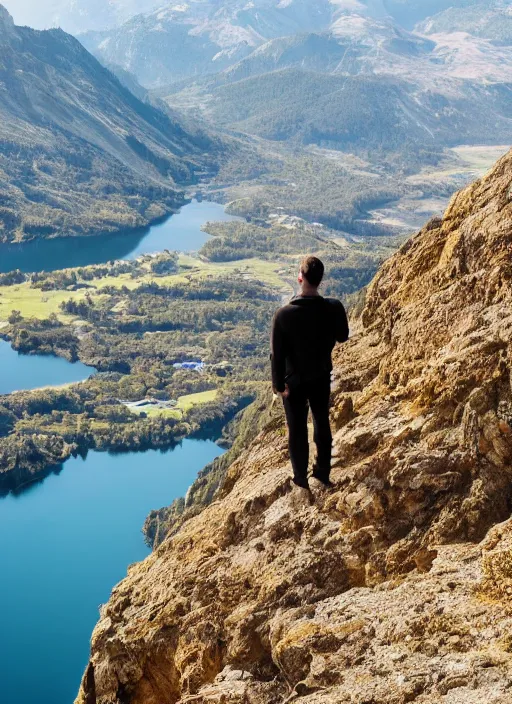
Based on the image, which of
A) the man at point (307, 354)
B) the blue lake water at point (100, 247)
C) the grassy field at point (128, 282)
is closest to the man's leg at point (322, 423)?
the man at point (307, 354)

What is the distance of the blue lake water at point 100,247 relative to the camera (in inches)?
5369

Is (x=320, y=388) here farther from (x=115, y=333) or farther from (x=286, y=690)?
(x=115, y=333)

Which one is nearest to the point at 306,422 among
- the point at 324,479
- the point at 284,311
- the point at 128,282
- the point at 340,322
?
the point at 324,479

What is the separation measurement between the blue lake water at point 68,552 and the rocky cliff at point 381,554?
30.9 metres

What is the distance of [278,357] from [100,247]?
14276 cm

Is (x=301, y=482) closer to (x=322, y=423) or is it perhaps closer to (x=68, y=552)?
A: (x=322, y=423)

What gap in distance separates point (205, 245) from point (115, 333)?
46.0m

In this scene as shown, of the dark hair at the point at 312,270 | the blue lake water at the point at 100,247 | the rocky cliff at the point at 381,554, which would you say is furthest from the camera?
the blue lake water at the point at 100,247

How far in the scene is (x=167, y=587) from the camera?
903 cm

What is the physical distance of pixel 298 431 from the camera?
817cm

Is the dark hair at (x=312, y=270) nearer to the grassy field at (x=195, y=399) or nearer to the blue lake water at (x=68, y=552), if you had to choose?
the blue lake water at (x=68, y=552)

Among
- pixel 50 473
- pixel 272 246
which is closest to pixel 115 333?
pixel 50 473

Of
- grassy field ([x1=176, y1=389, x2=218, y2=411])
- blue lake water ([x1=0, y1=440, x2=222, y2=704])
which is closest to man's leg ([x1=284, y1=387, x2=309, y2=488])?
blue lake water ([x1=0, y1=440, x2=222, y2=704])

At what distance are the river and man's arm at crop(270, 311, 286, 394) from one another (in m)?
32.5
